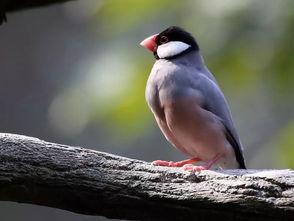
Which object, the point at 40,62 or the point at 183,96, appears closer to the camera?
the point at 183,96

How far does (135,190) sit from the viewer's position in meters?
1.58

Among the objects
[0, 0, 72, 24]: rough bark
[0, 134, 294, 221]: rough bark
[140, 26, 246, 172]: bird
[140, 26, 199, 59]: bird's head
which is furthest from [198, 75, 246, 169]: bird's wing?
[0, 0, 72, 24]: rough bark

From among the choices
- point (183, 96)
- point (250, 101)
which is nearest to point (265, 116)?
point (250, 101)

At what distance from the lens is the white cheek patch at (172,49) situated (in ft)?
7.11

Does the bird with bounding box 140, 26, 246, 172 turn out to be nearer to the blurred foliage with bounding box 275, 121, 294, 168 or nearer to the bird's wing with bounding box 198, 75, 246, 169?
the bird's wing with bounding box 198, 75, 246, 169

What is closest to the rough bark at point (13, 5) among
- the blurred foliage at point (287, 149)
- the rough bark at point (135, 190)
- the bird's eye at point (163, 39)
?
the rough bark at point (135, 190)

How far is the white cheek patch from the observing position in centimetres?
217

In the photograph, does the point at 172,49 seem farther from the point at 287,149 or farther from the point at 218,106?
the point at 287,149

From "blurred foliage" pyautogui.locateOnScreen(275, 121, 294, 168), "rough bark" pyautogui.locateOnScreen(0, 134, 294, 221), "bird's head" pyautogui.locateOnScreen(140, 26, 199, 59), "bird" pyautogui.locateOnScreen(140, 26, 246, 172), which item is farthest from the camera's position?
"bird's head" pyautogui.locateOnScreen(140, 26, 199, 59)

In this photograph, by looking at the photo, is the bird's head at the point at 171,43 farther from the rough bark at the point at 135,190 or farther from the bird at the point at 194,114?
the rough bark at the point at 135,190

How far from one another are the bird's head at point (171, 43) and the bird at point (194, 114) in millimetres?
62

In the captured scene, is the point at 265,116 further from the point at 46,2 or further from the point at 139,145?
the point at 46,2

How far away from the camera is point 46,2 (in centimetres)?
160

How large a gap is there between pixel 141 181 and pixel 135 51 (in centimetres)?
49
